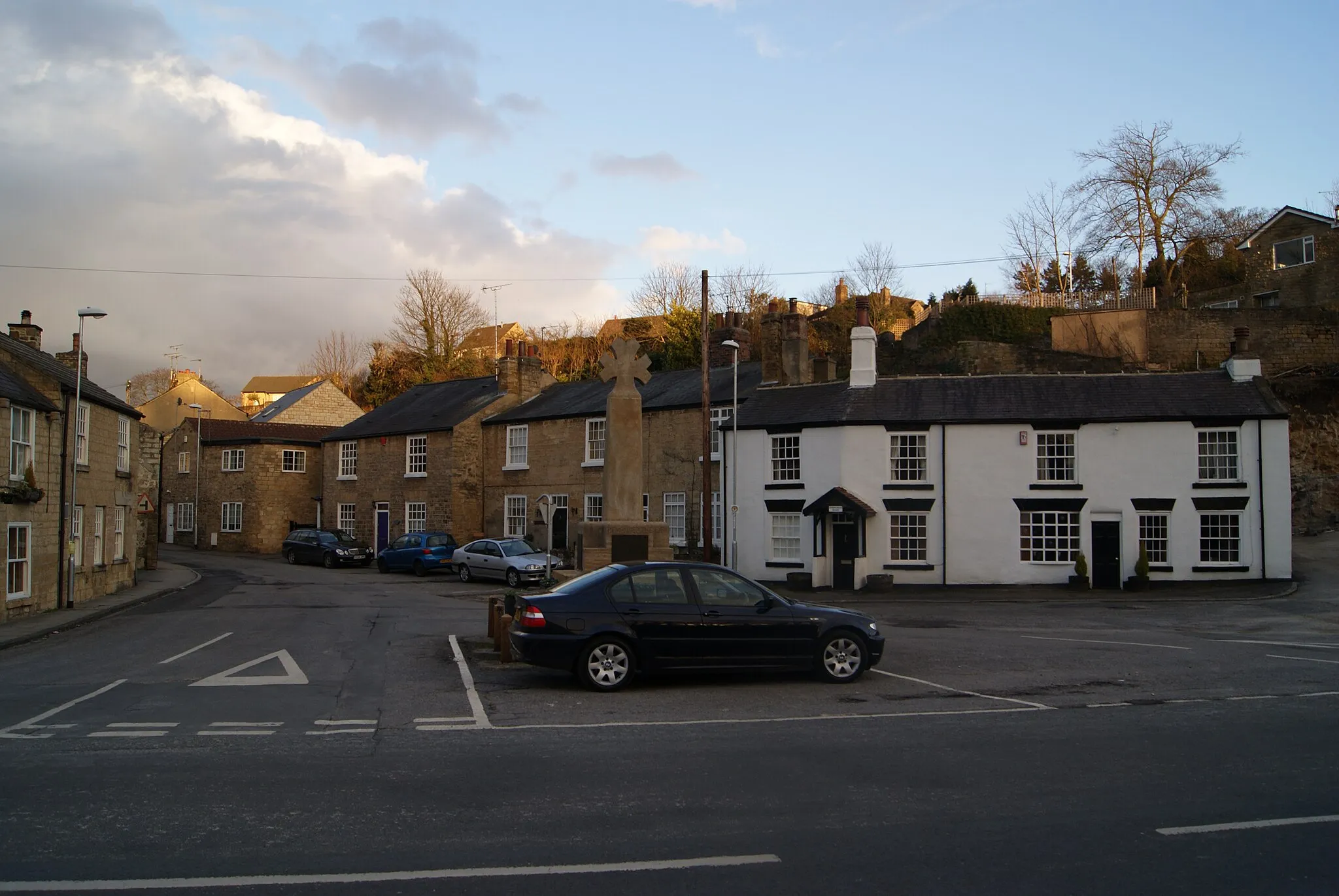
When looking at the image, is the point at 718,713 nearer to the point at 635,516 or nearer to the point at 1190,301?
the point at 635,516

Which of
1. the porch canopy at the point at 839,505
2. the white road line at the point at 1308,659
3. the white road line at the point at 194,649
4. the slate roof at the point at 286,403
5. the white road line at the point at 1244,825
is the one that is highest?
the slate roof at the point at 286,403

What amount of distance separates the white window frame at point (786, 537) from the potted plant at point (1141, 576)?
9.57 metres

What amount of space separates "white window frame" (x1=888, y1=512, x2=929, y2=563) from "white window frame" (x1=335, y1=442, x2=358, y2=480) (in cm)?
2863

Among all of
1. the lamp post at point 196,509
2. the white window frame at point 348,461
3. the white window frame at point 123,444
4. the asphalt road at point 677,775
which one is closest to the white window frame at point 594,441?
the white window frame at point 348,461

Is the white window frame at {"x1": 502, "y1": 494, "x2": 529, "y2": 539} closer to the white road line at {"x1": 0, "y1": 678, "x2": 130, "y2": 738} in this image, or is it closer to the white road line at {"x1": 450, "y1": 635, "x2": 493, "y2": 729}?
the white road line at {"x1": 450, "y1": 635, "x2": 493, "y2": 729}

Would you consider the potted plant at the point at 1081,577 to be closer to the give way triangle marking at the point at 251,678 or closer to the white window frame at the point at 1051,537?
the white window frame at the point at 1051,537

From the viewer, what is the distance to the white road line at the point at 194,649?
15.5 meters

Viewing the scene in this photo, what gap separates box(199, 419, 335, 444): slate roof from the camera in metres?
52.0

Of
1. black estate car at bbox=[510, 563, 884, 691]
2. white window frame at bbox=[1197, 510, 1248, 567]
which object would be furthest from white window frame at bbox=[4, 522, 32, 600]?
white window frame at bbox=[1197, 510, 1248, 567]

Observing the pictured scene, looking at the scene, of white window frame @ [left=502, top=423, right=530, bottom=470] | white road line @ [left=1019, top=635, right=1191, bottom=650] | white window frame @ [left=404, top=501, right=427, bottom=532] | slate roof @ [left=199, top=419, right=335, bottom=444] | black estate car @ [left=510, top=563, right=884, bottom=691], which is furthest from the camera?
slate roof @ [left=199, top=419, right=335, bottom=444]

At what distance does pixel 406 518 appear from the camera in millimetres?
46375

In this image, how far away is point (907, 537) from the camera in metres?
31.2

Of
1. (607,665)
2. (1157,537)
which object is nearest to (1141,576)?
(1157,537)

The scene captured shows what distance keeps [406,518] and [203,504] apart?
15.3 meters
